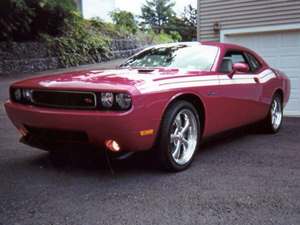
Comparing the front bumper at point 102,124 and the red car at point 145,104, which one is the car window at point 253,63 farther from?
the front bumper at point 102,124

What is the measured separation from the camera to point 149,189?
368cm

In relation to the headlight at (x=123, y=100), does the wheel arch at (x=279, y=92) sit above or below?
below

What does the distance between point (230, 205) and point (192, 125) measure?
1.34 metres

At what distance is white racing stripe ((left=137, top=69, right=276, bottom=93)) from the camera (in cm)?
386

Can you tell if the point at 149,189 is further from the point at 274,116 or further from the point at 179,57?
the point at 274,116

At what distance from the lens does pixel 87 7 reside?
25016 millimetres

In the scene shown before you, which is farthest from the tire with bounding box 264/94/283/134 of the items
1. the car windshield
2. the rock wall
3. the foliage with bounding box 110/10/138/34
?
the foliage with bounding box 110/10/138/34

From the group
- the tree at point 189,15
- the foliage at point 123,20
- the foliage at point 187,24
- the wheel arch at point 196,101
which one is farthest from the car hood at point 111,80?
the tree at point 189,15

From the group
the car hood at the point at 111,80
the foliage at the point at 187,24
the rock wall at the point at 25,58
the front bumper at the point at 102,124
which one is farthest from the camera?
the foliage at the point at 187,24

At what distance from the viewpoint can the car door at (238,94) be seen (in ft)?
16.3

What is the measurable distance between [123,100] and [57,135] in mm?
795

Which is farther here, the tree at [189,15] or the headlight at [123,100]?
the tree at [189,15]

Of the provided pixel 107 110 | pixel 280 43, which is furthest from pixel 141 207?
pixel 280 43

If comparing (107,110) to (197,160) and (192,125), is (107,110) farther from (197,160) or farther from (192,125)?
(197,160)
